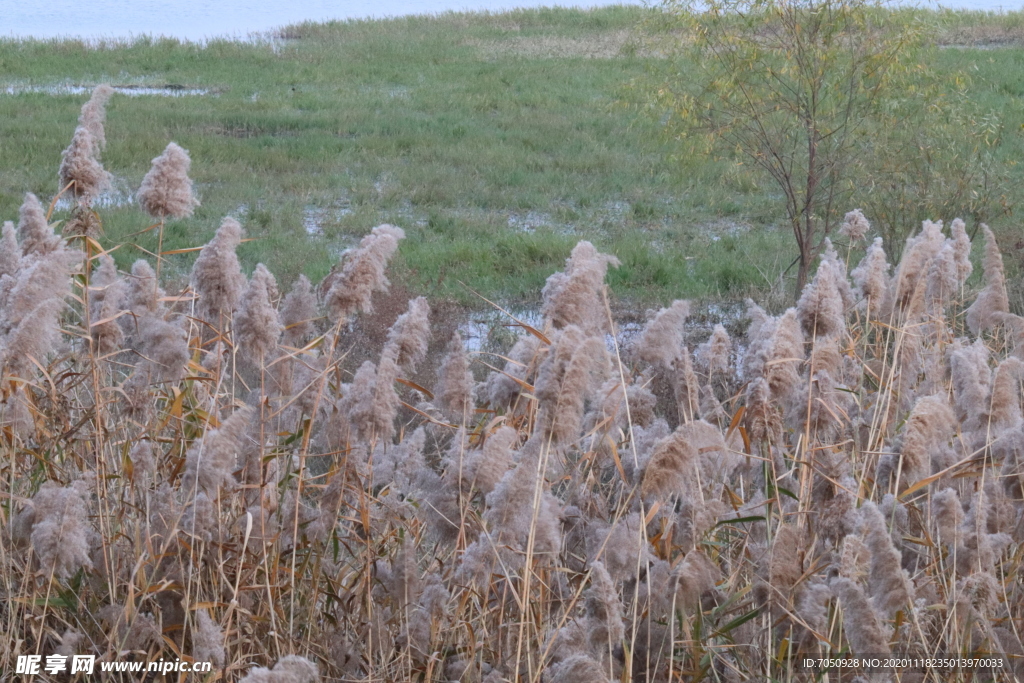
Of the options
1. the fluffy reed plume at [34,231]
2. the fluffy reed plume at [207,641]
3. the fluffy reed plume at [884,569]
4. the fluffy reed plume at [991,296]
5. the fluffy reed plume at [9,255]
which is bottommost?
the fluffy reed plume at [207,641]

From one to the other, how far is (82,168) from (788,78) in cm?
582

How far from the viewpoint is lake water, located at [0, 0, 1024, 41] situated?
86.4ft

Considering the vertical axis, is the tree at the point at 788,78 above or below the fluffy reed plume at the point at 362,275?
above

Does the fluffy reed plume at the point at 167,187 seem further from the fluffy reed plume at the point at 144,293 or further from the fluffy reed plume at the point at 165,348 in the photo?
the fluffy reed plume at the point at 165,348

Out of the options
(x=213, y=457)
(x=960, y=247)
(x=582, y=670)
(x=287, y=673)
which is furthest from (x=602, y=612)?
(x=960, y=247)

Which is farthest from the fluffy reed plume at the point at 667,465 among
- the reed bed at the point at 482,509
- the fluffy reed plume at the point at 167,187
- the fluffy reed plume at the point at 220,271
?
the fluffy reed plume at the point at 167,187

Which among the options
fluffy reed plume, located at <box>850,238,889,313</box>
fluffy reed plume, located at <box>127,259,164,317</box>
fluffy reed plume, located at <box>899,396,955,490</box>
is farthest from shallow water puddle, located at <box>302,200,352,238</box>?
fluffy reed plume, located at <box>899,396,955,490</box>

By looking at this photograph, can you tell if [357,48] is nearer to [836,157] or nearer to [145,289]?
[836,157]

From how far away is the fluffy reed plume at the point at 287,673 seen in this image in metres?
1.72

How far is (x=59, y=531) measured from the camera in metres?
2.11

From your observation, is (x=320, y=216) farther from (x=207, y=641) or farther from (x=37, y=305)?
(x=207, y=641)

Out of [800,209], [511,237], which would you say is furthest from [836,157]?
[511,237]

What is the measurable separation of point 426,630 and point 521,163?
Result: 34.4ft

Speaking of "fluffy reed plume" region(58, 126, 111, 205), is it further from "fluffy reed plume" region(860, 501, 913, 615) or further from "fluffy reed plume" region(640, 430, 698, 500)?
"fluffy reed plume" region(860, 501, 913, 615)
